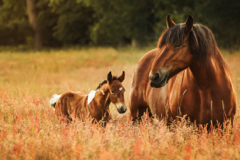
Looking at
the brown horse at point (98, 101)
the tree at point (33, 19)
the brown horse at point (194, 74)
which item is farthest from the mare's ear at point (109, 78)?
the tree at point (33, 19)

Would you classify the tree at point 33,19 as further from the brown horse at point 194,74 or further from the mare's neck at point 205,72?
the mare's neck at point 205,72

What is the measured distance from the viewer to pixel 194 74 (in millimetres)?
2904

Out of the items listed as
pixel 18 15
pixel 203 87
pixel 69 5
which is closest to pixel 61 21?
pixel 69 5

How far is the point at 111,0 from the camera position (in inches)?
1082

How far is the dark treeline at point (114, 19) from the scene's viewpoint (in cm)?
2075

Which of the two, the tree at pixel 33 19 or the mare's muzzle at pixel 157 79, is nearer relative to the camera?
the mare's muzzle at pixel 157 79

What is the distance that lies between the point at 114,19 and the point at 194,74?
25.6 meters

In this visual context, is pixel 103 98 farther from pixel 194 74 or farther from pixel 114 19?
pixel 114 19

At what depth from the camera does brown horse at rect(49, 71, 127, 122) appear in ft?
13.9

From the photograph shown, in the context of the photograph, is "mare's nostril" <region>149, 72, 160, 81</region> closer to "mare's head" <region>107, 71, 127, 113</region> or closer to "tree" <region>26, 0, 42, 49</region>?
"mare's head" <region>107, 71, 127, 113</region>

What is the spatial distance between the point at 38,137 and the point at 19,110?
1.95m

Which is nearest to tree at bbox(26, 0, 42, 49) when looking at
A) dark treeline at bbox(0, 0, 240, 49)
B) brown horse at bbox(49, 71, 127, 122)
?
dark treeline at bbox(0, 0, 240, 49)

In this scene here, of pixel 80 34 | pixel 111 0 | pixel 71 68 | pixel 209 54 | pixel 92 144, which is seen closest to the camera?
pixel 92 144

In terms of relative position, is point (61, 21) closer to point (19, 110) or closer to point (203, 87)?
point (19, 110)
